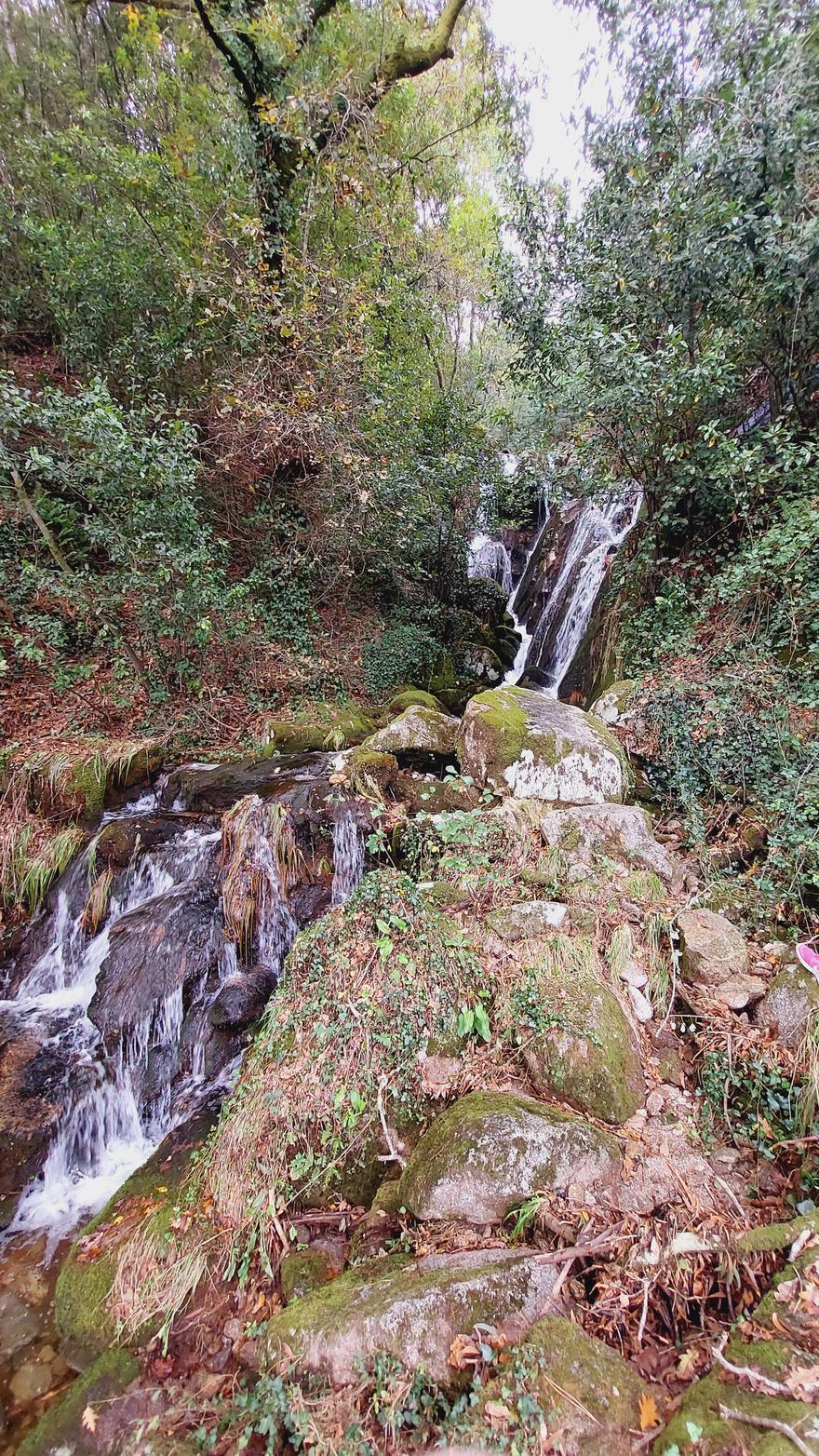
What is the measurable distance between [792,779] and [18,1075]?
252 inches

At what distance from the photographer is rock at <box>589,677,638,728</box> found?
19.3 ft

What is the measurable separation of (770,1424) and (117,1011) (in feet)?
14.3

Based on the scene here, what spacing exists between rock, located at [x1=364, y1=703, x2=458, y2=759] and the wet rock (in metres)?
2.47

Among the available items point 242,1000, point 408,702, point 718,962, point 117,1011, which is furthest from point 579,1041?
point 408,702

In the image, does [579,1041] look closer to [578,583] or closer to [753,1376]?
[753,1376]

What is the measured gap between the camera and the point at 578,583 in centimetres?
1017

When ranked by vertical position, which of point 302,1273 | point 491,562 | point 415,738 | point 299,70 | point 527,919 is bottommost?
point 302,1273

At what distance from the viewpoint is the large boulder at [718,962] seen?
3.26 metres

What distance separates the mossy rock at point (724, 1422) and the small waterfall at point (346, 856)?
366 cm

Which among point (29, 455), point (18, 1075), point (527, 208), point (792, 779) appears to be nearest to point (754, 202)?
point (527, 208)

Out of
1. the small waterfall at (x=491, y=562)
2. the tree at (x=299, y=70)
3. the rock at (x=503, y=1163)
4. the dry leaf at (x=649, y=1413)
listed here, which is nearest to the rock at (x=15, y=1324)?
the rock at (x=503, y=1163)

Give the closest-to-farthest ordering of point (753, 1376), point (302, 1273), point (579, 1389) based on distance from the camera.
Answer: point (753, 1376)
point (579, 1389)
point (302, 1273)

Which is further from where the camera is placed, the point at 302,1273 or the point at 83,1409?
the point at 302,1273

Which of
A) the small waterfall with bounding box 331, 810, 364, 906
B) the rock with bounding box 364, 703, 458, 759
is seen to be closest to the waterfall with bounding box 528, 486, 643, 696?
the rock with bounding box 364, 703, 458, 759
